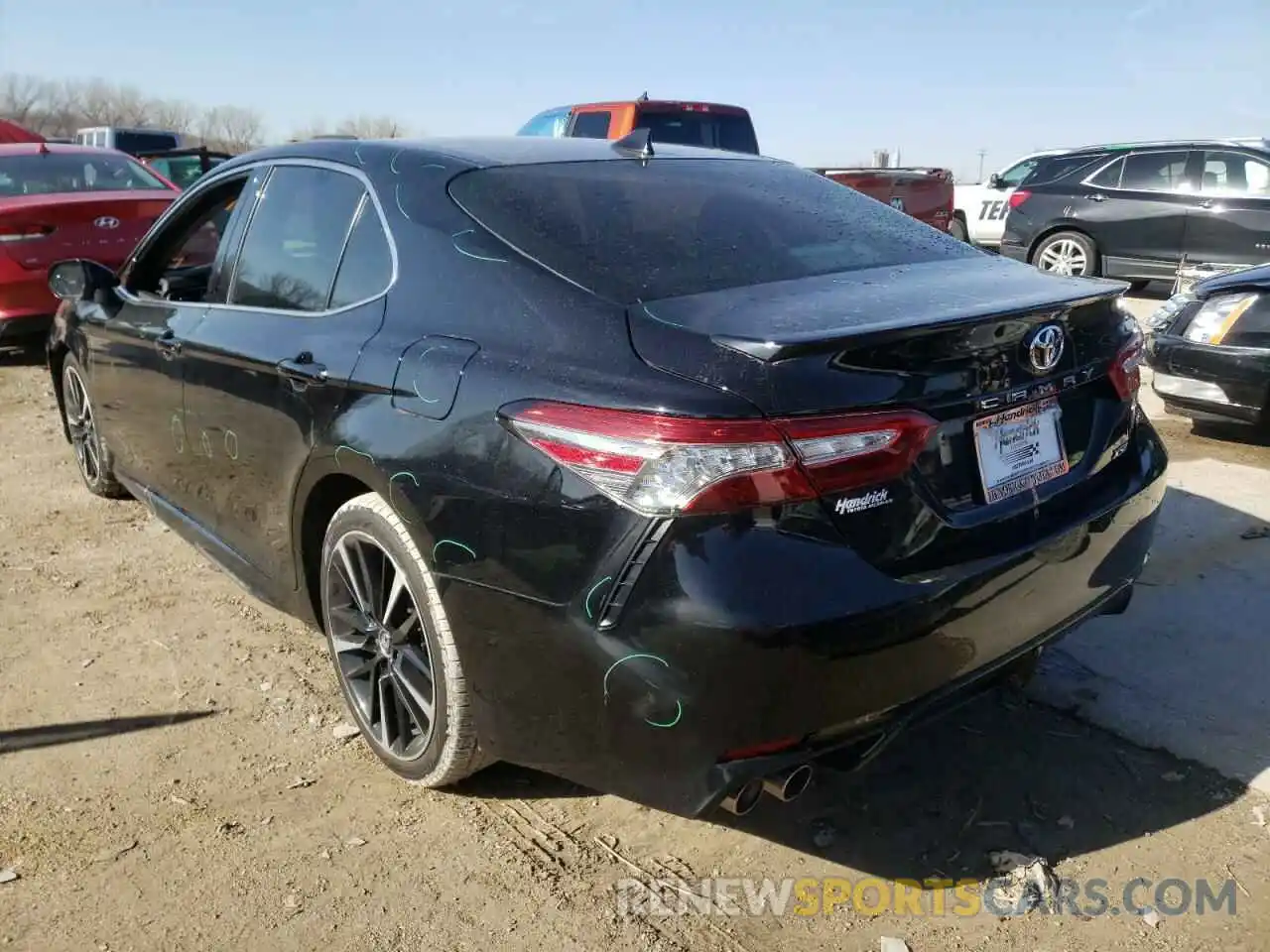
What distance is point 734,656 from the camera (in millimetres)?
1979

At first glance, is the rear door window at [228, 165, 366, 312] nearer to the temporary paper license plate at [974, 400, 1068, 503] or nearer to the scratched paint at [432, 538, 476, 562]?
the scratched paint at [432, 538, 476, 562]

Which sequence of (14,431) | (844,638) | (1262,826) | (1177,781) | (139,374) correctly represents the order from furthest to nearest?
(14,431)
(139,374)
(1177,781)
(1262,826)
(844,638)

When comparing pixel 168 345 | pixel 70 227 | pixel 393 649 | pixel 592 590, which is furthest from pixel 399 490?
pixel 70 227

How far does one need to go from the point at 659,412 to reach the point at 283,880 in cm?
143

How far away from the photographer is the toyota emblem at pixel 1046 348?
2346 mm

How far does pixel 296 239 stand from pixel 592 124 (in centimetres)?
783

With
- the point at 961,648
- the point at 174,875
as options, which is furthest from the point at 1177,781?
the point at 174,875

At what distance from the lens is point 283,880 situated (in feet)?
8.13

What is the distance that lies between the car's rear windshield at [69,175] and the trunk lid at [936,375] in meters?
7.69

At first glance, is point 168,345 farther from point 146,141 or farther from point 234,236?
point 146,141

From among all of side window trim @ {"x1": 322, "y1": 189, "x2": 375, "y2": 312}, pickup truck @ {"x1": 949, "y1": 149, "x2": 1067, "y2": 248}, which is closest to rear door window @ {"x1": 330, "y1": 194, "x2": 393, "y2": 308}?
side window trim @ {"x1": 322, "y1": 189, "x2": 375, "y2": 312}

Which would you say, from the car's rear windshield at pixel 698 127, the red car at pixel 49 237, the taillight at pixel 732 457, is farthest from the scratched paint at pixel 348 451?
the car's rear windshield at pixel 698 127

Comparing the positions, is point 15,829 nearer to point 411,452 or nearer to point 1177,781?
point 411,452

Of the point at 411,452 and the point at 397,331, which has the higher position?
the point at 397,331
